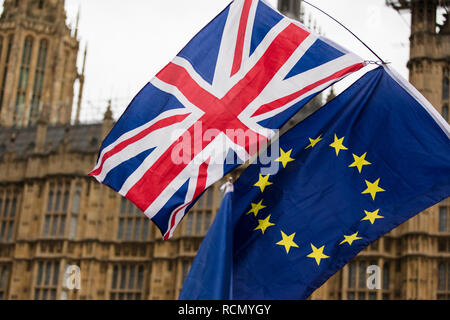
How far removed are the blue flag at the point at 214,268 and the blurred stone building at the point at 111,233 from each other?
23220 millimetres

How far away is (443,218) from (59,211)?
1607cm

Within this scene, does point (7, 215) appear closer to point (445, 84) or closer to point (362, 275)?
point (362, 275)

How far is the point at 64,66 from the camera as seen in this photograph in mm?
63281

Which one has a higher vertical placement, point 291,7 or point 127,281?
point 291,7

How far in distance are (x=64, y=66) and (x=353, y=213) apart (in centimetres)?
5589

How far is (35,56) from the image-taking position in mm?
62438

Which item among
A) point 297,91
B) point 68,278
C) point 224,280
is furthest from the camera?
point 68,278

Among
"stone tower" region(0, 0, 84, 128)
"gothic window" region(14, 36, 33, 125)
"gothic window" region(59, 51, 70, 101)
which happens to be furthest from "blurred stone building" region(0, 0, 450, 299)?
"gothic window" region(59, 51, 70, 101)

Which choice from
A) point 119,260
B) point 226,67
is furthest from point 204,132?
point 119,260

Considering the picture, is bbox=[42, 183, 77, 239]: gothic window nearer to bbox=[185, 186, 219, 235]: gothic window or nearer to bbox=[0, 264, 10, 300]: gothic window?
bbox=[0, 264, 10, 300]: gothic window

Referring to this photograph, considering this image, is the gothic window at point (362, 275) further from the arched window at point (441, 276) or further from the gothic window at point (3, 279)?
the gothic window at point (3, 279)

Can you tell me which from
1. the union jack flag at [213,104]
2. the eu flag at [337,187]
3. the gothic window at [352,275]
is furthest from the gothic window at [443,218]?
the union jack flag at [213,104]

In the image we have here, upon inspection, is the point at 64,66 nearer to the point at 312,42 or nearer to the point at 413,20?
the point at 413,20

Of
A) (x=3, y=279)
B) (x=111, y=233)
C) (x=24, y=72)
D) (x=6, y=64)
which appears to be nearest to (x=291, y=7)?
(x=111, y=233)
